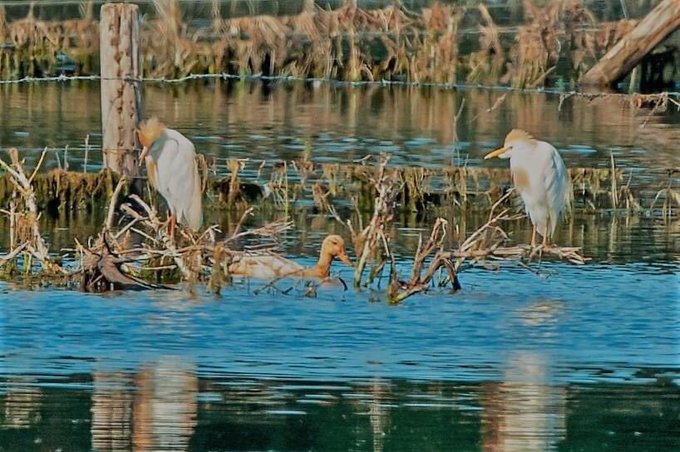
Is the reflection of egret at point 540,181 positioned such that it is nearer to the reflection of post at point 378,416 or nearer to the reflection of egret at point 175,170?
the reflection of egret at point 175,170

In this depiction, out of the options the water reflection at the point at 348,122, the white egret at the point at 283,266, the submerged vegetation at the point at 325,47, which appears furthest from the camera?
the submerged vegetation at the point at 325,47

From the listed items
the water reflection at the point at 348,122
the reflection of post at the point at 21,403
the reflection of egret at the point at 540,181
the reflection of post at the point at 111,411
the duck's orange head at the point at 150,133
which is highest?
the duck's orange head at the point at 150,133

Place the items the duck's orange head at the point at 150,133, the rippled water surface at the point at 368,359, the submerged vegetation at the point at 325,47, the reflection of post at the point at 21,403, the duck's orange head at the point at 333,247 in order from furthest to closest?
1. the submerged vegetation at the point at 325,47
2. the duck's orange head at the point at 150,133
3. the duck's orange head at the point at 333,247
4. the reflection of post at the point at 21,403
5. the rippled water surface at the point at 368,359

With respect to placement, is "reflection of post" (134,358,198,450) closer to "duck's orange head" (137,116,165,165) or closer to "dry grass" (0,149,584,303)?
"dry grass" (0,149,584,303)

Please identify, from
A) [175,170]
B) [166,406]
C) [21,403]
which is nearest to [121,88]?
[175,170]

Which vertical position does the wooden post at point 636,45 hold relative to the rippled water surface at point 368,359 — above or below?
above

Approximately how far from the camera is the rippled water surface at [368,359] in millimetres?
9367

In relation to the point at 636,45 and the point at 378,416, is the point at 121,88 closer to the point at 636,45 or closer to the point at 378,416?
the point at 378,416

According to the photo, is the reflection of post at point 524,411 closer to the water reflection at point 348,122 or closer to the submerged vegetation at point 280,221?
the submerged vegetation at point 280,221

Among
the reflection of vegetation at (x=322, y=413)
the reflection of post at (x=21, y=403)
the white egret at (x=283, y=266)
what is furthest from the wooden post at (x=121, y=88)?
the reflection of post at (x=21, y=403)

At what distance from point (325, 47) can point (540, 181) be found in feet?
68.0

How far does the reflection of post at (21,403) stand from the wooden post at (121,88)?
7922 mm

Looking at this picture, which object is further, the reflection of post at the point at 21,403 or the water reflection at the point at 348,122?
the water reflection at the point at 348,122

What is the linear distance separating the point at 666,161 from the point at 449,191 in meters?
5.34
